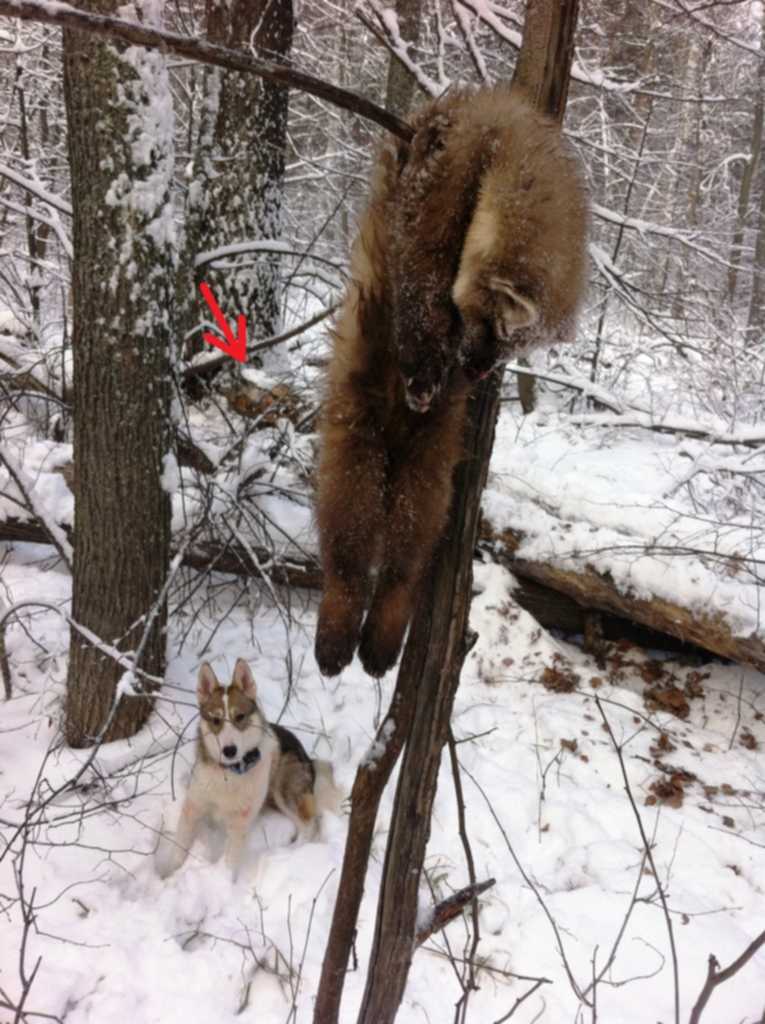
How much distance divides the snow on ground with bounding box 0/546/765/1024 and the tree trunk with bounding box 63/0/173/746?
495 millimetres

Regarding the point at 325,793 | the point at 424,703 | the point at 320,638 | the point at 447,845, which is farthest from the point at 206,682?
the point at 424,703

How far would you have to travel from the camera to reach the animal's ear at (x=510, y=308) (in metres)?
0.90

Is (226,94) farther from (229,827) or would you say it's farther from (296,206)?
(296,206)

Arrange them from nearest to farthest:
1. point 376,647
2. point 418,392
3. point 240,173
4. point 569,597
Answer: point 418,392, point 376,647, point 569,597, point 240,173

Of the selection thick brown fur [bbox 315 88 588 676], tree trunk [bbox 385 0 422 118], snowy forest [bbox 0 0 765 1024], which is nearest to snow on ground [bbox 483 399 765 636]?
snowy forest [bbox 0 0 765 1024]

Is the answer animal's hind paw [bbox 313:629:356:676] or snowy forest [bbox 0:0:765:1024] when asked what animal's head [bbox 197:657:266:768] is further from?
animal's hind paw [bbox 313:629:356:676]

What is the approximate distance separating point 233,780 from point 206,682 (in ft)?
1.70

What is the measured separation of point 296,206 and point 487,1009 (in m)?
11.8

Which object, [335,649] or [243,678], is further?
[243,678]

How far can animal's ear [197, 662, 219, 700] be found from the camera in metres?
3.37

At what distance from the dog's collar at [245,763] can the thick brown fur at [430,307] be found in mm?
2369

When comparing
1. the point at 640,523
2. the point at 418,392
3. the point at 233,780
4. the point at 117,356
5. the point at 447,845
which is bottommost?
the point at 447,845

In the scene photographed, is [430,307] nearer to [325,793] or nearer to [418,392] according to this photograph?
[418,392]

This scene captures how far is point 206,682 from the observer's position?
3.40m
